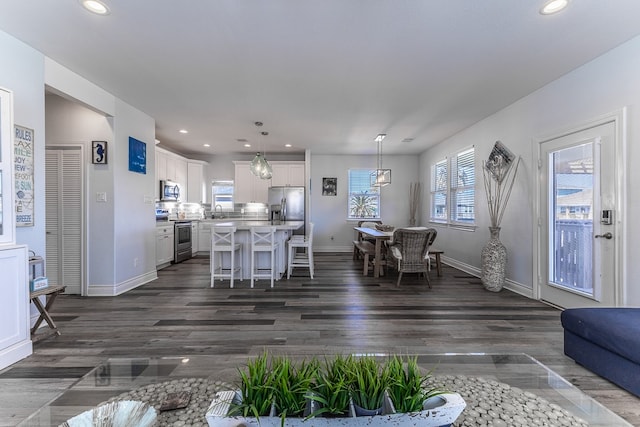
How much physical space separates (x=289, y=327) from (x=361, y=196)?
18.4 ft

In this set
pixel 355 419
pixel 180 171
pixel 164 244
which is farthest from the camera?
pixel 180 171

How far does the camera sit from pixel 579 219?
3125 mm

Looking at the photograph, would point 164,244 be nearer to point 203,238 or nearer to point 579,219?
point 203,238

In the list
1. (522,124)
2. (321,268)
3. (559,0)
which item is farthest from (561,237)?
(321,268)

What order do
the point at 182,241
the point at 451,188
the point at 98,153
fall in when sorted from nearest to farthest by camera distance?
the point at 98,153
the point at 451,188
the point at 182,241

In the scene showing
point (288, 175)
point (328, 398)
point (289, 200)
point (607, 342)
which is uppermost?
point (288, 175)

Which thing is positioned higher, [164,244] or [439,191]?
[439,191]

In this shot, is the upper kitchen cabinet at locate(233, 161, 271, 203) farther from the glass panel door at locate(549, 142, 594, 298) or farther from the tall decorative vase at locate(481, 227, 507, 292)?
the glass panel door at locate(549, 142, 594, 298)

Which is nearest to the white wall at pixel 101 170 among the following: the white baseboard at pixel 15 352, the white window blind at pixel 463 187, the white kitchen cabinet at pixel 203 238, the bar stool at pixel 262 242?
the white baseboard at pixel 15 352

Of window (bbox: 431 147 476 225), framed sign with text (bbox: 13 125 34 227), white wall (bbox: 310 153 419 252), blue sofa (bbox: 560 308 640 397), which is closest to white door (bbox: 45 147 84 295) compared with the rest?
framed sign with text (bbox: 13 125 34 227)

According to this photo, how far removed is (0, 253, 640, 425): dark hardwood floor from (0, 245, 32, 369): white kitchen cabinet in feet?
0.37

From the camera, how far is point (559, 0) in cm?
204

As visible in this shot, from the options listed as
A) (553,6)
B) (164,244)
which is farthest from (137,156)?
(553,6)

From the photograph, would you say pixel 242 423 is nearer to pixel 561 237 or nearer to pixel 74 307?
pixel 74 307
